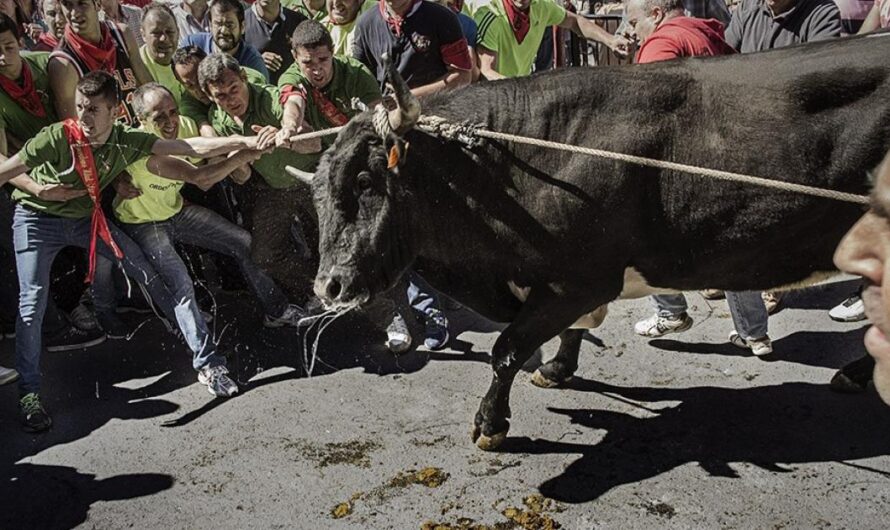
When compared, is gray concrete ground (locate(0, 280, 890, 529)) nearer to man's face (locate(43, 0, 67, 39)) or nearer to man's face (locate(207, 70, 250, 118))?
man's face (locate(207, 70, 250, 118))

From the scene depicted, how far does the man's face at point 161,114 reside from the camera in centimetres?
485

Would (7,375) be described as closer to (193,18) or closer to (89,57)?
(89,57)

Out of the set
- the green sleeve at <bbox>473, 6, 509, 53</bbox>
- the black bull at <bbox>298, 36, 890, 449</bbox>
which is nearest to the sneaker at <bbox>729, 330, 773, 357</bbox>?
the black bull at <bbox>298, 36, 890, 449</bbox>

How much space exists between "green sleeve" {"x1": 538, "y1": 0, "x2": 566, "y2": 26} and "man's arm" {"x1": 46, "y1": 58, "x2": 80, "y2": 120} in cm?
359

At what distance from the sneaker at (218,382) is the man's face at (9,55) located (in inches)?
84.4

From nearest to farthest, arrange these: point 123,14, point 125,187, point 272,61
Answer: point 125,187
point 272,61
point 123,14

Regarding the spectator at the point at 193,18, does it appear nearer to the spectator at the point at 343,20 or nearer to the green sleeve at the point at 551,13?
the spectator at the point at 343,20

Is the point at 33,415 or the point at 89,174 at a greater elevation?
the point at 89,174

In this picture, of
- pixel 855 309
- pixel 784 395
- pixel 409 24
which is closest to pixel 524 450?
pixel 784 395

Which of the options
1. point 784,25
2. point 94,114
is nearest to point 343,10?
point 94,114

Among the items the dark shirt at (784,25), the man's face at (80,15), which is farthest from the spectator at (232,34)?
the dark shirt at (784,25)

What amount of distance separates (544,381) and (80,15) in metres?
3.80

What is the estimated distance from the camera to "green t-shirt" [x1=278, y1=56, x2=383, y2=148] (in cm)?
519

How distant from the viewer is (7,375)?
5.09m
